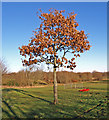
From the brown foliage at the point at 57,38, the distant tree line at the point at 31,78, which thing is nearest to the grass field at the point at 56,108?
the brown foliage at the point at 57,38

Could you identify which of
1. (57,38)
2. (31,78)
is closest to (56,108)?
(57,38)

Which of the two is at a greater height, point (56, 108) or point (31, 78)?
point (56, 108)

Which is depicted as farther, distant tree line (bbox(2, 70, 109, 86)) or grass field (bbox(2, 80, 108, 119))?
distant tree line (bbox(2, 70, 109, 86))

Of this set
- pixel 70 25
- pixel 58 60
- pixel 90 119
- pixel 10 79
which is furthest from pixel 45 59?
pixel 10 79

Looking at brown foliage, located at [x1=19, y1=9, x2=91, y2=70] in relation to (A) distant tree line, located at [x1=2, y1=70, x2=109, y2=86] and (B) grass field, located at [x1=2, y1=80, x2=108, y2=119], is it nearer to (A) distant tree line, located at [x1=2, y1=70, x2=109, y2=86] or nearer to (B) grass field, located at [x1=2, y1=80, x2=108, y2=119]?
(B) grass field, located at [x1=2, y1=80, x2=108, y2=119]

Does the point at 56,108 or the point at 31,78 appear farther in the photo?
the point at 31,78

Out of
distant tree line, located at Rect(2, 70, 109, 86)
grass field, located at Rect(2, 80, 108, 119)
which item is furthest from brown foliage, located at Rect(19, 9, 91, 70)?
distant tree line, located at Rect(2, 70, 109, 86)

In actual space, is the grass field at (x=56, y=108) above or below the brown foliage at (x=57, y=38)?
below

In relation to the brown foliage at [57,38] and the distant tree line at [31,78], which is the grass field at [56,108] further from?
the distant tree line at [31,78]

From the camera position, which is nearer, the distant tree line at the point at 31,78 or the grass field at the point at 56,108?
the grass field at the point at 56,108

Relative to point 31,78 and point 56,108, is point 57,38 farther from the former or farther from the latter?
point 31,78

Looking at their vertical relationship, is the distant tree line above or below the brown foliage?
below

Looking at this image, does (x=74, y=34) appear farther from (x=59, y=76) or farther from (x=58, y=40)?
(x=59, y=76)

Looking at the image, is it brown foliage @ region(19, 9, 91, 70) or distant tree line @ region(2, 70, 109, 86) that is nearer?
brown foliage @ region(19, 9, 91, 70)
